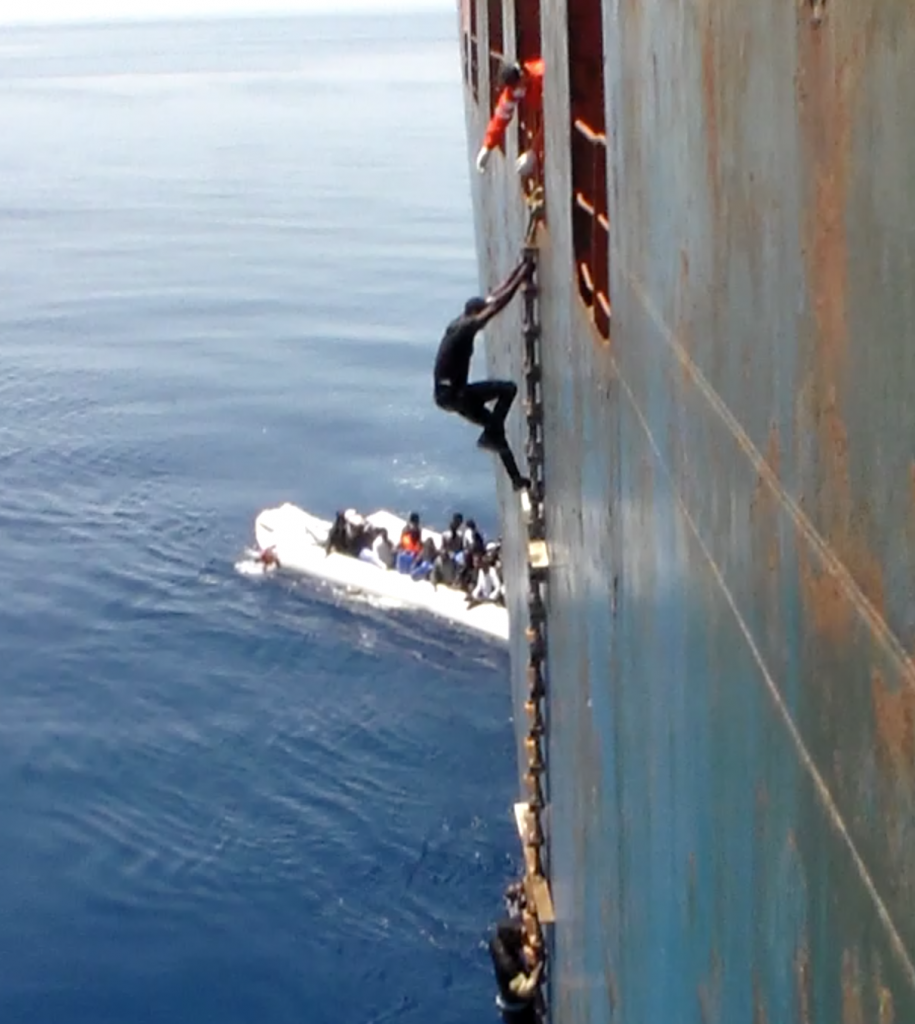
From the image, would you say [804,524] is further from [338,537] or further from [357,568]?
[338,537]

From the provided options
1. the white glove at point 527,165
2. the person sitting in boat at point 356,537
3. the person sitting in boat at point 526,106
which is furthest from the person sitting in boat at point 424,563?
the white glove at point 527,165

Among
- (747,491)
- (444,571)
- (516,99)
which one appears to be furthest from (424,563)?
(747,491)

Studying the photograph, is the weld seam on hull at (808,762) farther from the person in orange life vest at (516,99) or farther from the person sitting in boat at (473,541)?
the person sitting in boat at (473,541)

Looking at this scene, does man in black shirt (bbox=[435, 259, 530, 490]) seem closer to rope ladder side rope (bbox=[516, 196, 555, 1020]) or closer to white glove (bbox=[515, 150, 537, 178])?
rope ladder side rope (bbox=[516, 196, 555, 1020])

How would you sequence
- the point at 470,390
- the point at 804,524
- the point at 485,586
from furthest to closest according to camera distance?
the point at 485,586 → the point at 470,390 → the point at 804,524

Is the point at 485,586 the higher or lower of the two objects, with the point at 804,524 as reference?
lower

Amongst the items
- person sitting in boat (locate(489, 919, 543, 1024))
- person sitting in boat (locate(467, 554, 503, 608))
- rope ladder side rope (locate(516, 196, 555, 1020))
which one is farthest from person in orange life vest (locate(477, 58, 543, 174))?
person sitting in boat (locate(467, 554, 503, 608))

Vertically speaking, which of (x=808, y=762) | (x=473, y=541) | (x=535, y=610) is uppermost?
(x=808, y=762)
